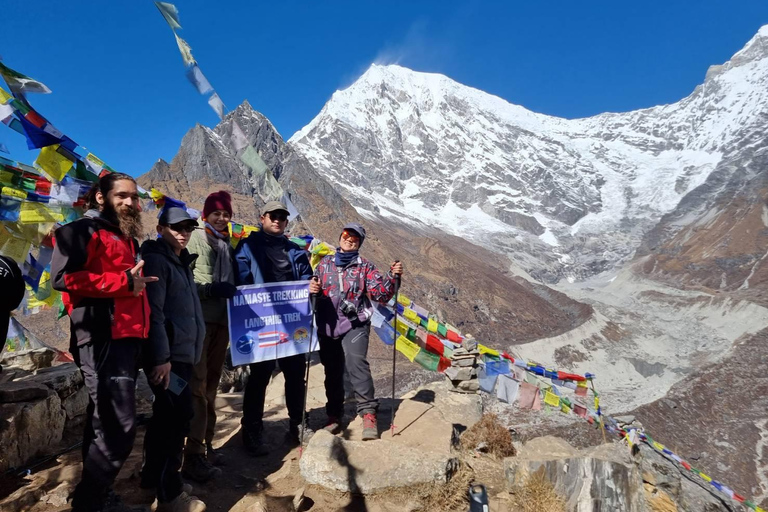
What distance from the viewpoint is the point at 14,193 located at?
214 inches

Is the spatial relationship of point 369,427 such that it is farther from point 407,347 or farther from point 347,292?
point 407,347

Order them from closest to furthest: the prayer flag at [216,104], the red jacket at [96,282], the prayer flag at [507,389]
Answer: the red jacket at [96,282], the prayer flag at [216,104], the prayer flag at [507,389]

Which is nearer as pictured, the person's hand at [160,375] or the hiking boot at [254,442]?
the person's hand at [160,375]

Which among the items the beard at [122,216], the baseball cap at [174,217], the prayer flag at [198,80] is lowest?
the beard at [122,216]

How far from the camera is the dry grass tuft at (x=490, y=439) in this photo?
525 cm

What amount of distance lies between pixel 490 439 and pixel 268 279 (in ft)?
10.3

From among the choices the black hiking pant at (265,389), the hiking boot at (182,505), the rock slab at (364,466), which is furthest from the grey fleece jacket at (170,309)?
the rock slab at (364,466)

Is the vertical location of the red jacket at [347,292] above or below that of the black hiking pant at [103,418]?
above

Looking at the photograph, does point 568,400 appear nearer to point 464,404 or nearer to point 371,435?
point 464,404

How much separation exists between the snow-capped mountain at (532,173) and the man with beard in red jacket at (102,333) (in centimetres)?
9197

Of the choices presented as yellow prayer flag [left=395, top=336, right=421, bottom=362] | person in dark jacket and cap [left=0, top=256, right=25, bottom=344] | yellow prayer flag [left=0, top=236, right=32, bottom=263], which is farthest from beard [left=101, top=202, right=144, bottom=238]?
yellow prayer flag [left=395, top=336, right=421, bottom=362]

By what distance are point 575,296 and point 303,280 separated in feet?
233

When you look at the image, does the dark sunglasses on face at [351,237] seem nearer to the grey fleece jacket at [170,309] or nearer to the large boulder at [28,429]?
the grey fleece jacket at [170,309]

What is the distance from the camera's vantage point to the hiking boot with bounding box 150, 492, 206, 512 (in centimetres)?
297
